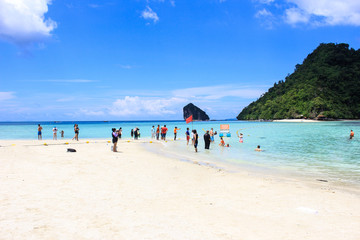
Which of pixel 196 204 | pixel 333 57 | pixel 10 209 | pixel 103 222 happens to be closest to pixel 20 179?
pixel 10 209

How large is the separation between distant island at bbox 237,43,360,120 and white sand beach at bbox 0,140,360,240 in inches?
6050

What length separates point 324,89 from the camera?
15662 cm

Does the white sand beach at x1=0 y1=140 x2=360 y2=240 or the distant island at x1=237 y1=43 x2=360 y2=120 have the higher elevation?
the distant island at x1=237 y1=43 x2=360 y2=120

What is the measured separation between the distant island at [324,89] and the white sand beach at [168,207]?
154m

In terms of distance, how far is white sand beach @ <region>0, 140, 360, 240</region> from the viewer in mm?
5344

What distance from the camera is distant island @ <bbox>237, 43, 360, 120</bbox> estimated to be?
14816 cm

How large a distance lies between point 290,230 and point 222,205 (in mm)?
2106

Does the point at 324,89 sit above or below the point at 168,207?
above

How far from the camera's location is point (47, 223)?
18.4ft

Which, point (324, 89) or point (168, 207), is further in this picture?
point (324, 89)

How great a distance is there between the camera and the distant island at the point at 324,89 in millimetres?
148163

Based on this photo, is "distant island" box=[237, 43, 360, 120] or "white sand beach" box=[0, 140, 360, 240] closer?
"white sand beach" box=[0, 140, 360, 240]

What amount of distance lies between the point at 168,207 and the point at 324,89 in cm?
17502

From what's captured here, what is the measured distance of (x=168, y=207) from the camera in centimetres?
700
